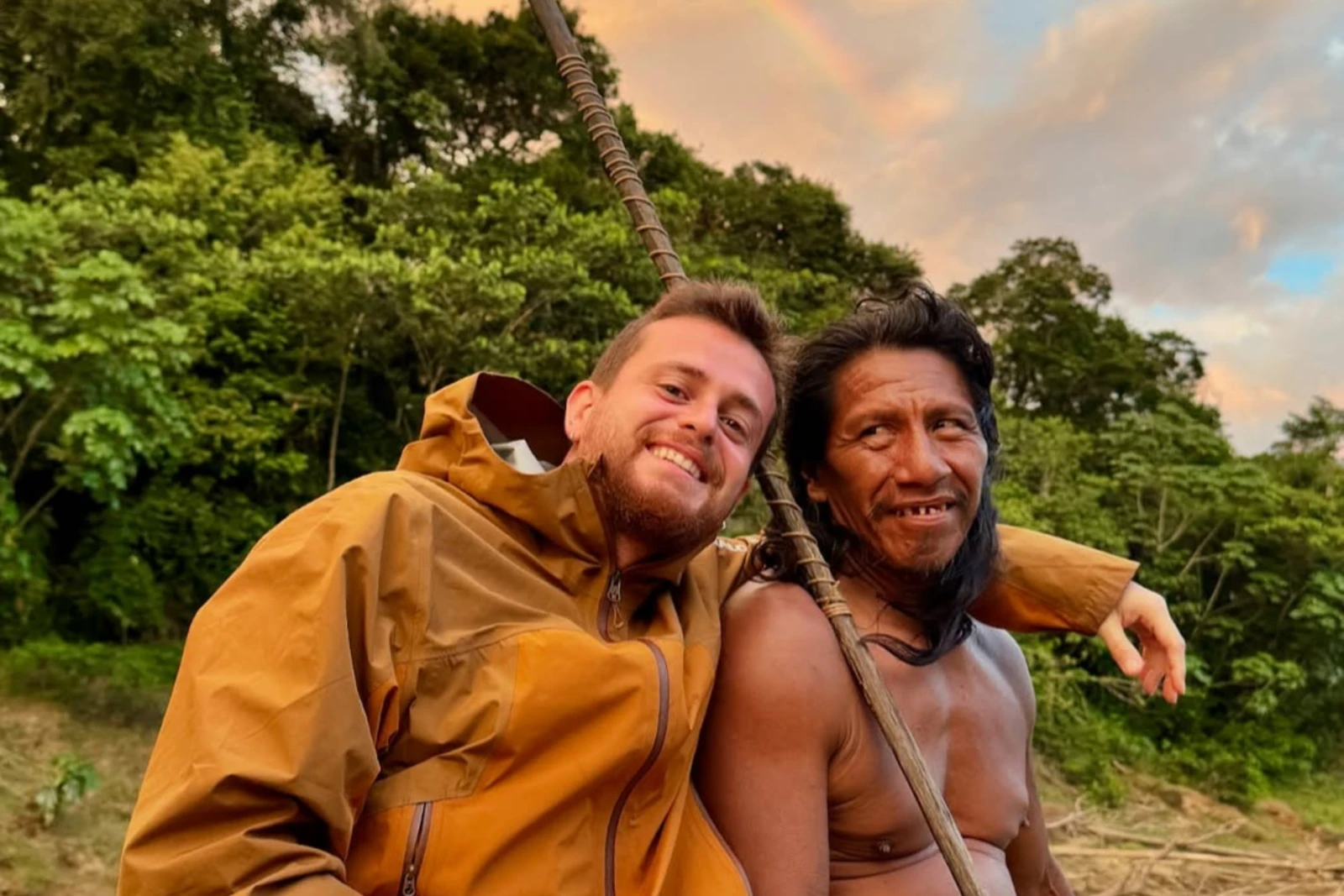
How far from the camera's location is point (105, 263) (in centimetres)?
718

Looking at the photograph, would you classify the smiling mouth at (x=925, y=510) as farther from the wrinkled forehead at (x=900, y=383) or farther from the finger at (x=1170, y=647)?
the finger at (x=1170, y=647)

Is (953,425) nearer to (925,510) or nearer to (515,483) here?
(925,510)

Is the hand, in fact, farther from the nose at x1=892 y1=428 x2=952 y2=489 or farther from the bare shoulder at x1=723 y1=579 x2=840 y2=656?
the bare shoulder at x1=723 y1=579 x2=840 y2=656

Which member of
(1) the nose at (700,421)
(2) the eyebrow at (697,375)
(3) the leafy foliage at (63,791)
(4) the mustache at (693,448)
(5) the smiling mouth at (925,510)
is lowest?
(3) the leafy foliage at (63,791)

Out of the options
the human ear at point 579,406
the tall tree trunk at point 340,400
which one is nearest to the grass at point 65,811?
the tall tree trunk at point 340,400

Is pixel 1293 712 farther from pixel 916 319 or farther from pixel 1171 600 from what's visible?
pixel 916 319

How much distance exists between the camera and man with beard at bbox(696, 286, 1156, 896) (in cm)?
164

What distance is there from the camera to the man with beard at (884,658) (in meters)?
1.64

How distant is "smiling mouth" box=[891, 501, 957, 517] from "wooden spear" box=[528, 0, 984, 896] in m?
0.19

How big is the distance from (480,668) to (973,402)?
47.7 inches

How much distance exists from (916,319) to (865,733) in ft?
2.81

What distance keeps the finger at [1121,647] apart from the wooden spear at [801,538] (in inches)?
21.1

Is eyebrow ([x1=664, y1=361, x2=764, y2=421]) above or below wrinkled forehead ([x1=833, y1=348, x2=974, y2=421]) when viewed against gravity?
below

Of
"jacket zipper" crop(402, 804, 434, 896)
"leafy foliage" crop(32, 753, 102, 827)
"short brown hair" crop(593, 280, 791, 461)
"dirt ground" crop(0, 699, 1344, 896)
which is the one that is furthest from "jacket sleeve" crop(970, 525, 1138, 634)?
"leafy foliage" crop(32, 753, 102, 827)
